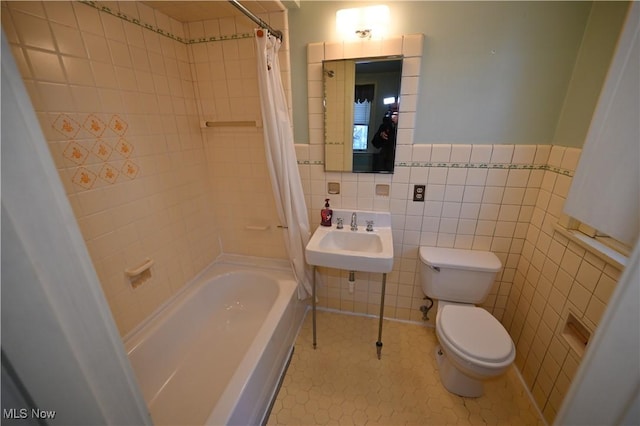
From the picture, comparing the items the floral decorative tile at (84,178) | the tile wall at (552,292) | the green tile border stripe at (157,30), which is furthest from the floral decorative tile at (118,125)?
the tile wall at (552,292)

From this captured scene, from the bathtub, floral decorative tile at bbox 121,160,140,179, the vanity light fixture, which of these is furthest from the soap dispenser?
floral decorative tile at bbox 121,160,140,179

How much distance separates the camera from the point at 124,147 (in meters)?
1.33

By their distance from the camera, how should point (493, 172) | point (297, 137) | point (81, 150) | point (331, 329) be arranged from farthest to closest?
point (331, 329), point (297, 137), point (493, 172), point (81, 150)

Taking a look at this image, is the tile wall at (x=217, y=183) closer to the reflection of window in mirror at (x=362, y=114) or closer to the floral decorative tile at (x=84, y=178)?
the floral decorative tile at (x=84, y=178)

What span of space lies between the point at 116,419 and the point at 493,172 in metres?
1.90

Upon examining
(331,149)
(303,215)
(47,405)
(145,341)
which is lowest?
(145,341)

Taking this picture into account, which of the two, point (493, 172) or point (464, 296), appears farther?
point (464, 296)

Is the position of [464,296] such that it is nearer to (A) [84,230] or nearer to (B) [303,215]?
(B) [303,215]

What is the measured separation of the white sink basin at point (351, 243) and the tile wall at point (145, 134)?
1.59ft

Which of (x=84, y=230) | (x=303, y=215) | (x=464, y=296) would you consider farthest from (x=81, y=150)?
(x=464, y=296)

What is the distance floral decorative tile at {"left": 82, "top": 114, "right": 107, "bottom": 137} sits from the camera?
3.82ft

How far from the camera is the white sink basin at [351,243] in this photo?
149 cm

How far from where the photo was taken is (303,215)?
1781 millimetres

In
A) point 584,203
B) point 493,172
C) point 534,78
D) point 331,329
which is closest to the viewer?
point 584,203
